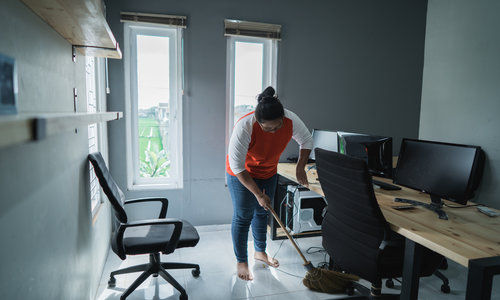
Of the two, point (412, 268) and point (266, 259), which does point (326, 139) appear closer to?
point (266, 259)

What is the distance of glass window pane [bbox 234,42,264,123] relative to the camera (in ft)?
11.0

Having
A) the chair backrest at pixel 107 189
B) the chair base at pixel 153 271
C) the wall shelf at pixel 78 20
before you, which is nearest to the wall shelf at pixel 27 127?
the wall shelf at pixel 78 20

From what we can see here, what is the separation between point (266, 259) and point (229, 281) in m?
0.42

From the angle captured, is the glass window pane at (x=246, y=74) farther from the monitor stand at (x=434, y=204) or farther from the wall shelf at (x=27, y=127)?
the wall shelf at (x=27, y=127)

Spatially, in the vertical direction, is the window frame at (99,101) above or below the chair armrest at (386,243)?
above

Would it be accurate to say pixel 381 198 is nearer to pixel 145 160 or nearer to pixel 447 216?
pixel 447 216

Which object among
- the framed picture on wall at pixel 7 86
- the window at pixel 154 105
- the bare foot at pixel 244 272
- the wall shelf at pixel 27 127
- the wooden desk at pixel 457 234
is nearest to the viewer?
the wall shelf at pixel 27 127

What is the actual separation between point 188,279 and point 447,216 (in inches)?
71.9

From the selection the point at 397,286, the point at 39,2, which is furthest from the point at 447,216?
the point at 39,2

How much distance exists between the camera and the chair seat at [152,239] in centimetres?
193

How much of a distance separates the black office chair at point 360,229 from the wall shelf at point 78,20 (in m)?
1.27

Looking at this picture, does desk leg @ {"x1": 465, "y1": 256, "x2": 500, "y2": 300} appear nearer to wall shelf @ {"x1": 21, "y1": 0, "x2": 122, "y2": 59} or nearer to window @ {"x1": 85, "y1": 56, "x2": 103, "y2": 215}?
wall shelf @ {"x1": 21, "y1": 0, "x2": 122, "y2": 59}

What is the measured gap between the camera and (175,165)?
3303mm

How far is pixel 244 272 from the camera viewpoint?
2396mm
